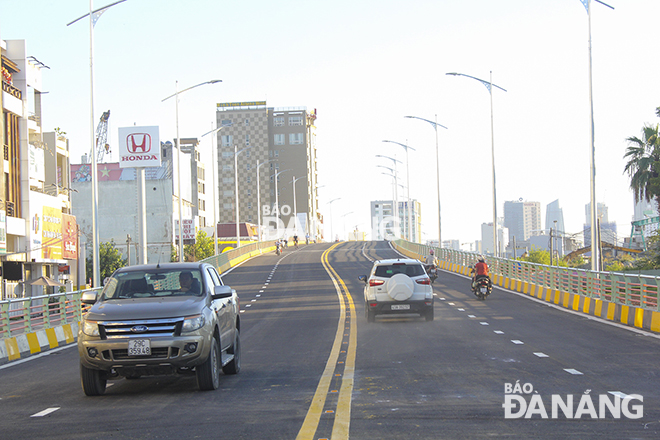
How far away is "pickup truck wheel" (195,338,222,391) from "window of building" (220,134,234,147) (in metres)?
147

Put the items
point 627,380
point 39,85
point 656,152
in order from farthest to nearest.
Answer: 1. point 39,85
2. point 656,152
3. point 627,380

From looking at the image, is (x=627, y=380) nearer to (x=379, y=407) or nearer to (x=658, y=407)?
(x=658, y=407)

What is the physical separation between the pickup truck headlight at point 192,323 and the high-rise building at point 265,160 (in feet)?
468

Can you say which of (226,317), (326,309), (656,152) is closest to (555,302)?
(326,309)

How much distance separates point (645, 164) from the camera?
45406mm

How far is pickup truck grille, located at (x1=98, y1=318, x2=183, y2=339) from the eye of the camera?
29.2 feet

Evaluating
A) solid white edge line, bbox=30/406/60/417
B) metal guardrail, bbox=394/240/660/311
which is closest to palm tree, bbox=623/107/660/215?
metal guardrail, bbox=394/240/660/311

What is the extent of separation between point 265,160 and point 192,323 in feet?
483

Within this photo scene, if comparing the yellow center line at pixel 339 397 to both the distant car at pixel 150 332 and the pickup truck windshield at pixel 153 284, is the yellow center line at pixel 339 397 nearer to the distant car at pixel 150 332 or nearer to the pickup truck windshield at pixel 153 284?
the distant car at pixel 150 332

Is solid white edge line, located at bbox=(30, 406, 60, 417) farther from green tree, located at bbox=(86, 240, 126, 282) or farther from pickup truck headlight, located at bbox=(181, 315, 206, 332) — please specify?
green tree, located at bbox=(86, 240, 126, 282)

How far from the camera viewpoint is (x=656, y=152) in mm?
45594

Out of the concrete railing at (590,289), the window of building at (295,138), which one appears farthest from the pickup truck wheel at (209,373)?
the window of building at (295,138)

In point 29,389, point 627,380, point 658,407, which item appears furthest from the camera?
point 29,389

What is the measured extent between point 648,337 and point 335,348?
6.56 m
